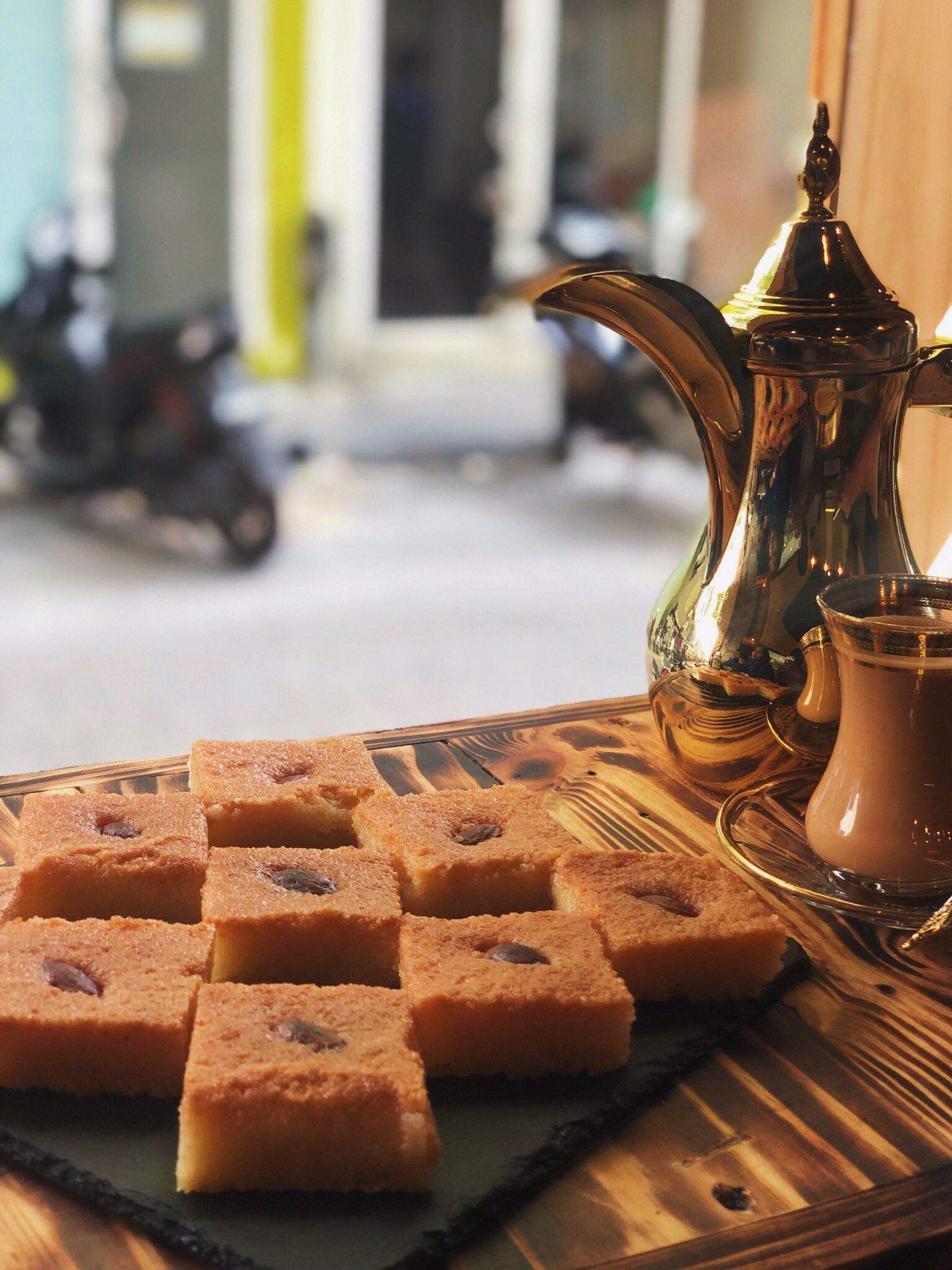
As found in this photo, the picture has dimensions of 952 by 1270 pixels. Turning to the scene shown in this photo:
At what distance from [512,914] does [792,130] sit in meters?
6.69

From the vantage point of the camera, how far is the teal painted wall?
542 cm

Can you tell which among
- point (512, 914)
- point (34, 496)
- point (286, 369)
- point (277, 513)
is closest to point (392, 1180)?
point (512, 914)

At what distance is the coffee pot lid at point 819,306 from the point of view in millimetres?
843

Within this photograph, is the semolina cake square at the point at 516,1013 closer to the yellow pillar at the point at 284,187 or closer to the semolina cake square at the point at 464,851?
the semolina cake square at the point at 464,851

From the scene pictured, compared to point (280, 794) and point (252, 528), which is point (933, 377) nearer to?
point (280, 794)

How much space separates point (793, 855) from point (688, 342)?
1.06 feet

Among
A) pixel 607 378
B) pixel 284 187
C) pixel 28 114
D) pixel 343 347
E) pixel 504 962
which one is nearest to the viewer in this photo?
pixel 504 962

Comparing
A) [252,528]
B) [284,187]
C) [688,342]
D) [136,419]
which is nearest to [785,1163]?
[688,342]

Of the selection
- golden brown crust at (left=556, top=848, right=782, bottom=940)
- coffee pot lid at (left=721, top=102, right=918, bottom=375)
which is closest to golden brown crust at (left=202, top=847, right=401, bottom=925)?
golden brown crust at (left=556, top=848, right=782, bottom=940)

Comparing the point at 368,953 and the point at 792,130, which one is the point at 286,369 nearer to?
the point at 792,130

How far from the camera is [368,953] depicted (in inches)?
28.1

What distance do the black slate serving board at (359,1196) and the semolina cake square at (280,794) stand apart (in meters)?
0.23

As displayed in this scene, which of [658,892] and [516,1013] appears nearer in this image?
[516,1013]

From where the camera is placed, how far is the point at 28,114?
5.48 m
